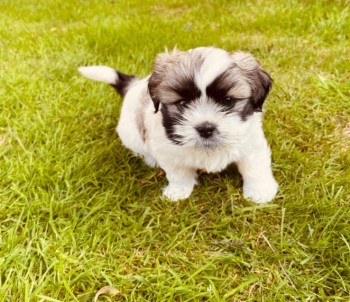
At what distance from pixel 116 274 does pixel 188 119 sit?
91 cm

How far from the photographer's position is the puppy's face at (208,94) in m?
1.97

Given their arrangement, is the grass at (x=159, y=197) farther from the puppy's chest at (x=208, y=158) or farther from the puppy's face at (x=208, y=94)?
the puppy's face at (x=208, y=94)

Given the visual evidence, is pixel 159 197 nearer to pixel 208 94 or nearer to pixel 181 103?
pixel 181 103

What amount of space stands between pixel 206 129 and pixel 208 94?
0.19 m

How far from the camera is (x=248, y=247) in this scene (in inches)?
89.0


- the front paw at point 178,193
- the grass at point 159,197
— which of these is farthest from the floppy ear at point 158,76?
the grass at point 159,197

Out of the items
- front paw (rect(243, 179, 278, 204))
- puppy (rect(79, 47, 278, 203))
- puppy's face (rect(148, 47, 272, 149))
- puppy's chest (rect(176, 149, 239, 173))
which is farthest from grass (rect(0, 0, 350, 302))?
puppy's face (rect(148, 47, 272, 149))

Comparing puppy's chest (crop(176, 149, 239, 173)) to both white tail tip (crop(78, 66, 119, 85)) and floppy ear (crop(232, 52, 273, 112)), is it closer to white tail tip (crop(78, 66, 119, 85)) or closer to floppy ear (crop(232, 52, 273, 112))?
floppy ear (crop(232, 52, 273, 112))

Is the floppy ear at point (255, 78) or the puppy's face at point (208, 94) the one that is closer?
the puppy's face at point (208, 94)

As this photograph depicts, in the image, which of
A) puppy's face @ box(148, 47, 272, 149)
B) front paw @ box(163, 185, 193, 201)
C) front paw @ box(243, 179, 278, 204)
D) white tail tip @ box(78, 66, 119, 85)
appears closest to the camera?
puppy's face @ box(148, 47, 272, 149)

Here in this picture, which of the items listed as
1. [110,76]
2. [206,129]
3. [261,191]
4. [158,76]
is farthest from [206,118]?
[110,76]

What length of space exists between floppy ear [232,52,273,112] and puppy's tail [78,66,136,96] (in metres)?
1.28

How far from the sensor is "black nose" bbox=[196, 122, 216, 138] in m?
2.06

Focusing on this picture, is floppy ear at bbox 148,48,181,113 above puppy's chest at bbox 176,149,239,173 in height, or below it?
above
